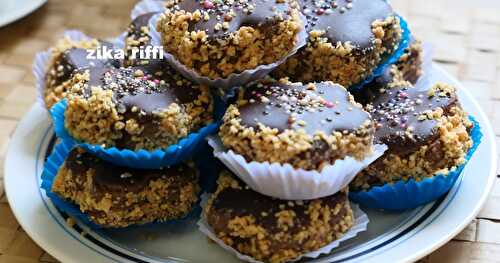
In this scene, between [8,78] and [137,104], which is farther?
[8,78]

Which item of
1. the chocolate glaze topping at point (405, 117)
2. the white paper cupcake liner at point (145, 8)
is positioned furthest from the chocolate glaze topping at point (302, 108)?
the white paper cupcake liner at point (145, 8)

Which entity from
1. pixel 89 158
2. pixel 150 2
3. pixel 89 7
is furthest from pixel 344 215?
pixel 89 7

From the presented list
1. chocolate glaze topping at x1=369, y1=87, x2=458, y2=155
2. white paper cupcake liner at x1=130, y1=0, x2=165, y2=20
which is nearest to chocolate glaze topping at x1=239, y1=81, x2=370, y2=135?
chocolate glaze topping at x1=369, y1=87, x2=458, y2=155

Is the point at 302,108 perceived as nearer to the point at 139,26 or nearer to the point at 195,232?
the point at 195,232

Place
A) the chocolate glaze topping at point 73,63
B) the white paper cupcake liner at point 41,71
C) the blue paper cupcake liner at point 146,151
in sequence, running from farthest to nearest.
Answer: the white paper cupcake liner at point 41,71, the chocolate glaze topping at point 73,63, the blue paper cupcake liner at point 146,151

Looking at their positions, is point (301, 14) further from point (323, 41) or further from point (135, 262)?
point (135, 262)

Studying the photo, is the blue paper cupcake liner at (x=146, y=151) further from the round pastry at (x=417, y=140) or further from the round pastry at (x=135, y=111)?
the round pastry at (x=417, y=140)
